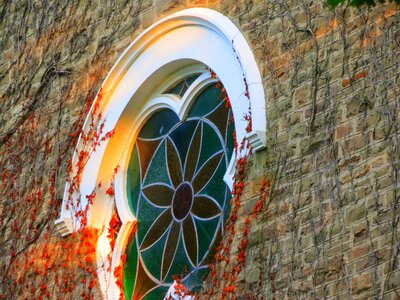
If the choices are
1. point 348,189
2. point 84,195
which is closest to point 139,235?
point 84,195

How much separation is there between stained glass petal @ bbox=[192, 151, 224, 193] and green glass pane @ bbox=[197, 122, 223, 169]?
42 millimetres

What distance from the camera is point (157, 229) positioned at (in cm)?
1027

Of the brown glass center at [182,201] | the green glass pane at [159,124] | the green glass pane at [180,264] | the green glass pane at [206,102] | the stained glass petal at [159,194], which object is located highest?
the green glass pane at [159,124]

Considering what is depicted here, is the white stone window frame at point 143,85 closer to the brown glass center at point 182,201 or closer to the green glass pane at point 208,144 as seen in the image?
the green glass pane at point 208,144

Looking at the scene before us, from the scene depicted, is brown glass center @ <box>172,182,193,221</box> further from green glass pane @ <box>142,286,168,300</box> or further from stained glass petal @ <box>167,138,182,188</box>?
green glass pane @ <box>142,286,168,300</box>

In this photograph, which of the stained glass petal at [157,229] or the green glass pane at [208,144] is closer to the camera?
the green glass pane at [208,144]

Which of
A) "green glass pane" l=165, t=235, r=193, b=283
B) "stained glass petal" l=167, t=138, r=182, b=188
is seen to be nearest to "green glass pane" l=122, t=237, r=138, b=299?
"green glass pane" l=165, t=235, r=193, b=283

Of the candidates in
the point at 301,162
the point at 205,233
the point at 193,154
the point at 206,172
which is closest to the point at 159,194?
the point at 193,154

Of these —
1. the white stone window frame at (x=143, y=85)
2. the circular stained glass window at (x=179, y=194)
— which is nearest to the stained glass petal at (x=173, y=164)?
the circular stained glass window at (x=179, y=194)

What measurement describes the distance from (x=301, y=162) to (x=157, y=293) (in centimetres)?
173

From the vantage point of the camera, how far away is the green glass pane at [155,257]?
33.2ft

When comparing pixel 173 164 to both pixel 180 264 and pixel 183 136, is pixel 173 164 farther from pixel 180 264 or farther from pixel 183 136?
pixel 180 264

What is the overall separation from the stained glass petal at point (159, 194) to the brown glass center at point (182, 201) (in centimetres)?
8

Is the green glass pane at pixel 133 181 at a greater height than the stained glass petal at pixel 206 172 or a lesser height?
greater
